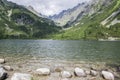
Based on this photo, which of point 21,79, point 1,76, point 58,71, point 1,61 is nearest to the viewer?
point 21,79

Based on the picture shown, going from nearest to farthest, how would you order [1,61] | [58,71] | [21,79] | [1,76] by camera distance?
[21,79]
[1,76]
[58,71]
[1,61]

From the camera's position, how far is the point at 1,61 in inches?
1930

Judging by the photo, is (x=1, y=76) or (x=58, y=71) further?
(x=58, y=71)

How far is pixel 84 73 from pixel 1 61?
70.0 ft

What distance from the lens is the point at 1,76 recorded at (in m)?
30.6

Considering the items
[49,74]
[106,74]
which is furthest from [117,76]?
[49,74]

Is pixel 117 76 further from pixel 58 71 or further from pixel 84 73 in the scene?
pixel 58 71

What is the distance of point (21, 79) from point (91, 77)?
12.6m

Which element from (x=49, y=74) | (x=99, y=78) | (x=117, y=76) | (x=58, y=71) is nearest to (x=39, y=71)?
(x=49, y=74)

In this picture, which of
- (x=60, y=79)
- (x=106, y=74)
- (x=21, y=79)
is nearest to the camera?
(x=21, y=79)

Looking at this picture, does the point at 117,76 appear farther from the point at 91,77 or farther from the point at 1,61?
the point at 1,61

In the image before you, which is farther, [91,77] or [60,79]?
[91,77]

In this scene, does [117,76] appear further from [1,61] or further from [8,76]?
[1,61]

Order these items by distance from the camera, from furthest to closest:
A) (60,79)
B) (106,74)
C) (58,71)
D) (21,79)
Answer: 1. (58,71)
2. (106,74)
3. (60,79)
4. (21,79)
